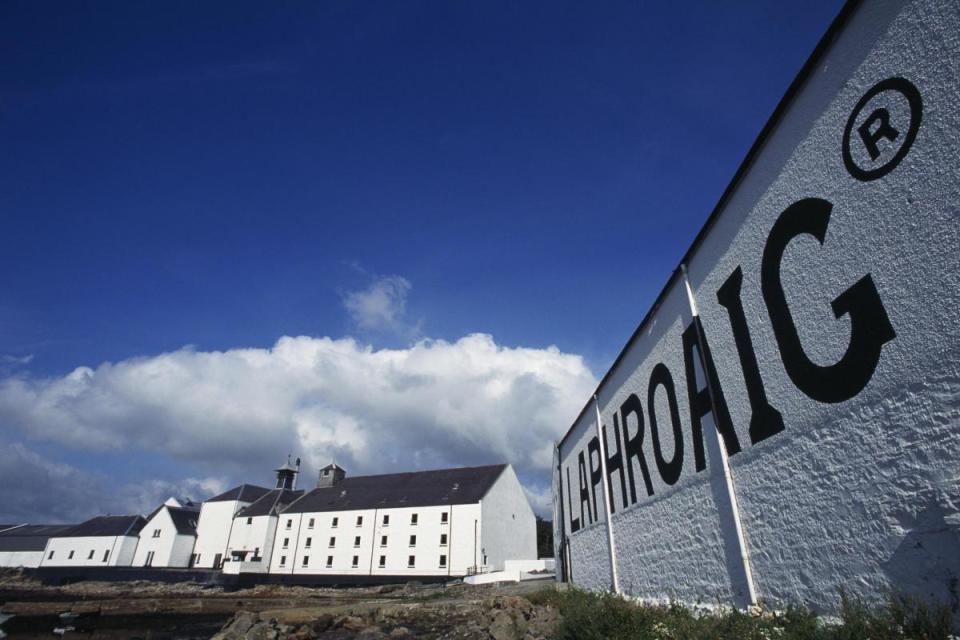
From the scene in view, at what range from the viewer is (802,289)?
5.52 m

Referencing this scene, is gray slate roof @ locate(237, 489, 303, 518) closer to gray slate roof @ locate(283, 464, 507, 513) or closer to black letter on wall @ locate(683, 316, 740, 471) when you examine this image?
gray slate roof @ locate(283, 464, 507, 513)

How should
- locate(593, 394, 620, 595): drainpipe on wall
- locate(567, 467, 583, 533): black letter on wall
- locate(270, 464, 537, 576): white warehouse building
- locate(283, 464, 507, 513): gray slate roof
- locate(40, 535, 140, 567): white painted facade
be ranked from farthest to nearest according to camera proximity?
1. locate(40, 535, 140, 567): white painted facade
2. locate(283, 464, 507, 513): gray slate roof
3. locate(270, 464, 537, 576): white warehouse building
4. locate(567, 467, 583, 533): black letter on wall
5. locate(593, 394, 620, 595): drainpipe on wall

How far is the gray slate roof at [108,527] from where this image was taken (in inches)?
2042

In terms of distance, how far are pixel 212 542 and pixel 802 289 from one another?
54711 mm

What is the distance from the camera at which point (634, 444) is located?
424 inches

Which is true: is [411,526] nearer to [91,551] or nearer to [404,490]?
[404,490]

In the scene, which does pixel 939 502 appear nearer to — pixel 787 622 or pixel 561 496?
pixel 787 622

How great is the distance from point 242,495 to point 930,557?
53.5 metres

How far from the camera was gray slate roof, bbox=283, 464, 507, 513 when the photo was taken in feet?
127

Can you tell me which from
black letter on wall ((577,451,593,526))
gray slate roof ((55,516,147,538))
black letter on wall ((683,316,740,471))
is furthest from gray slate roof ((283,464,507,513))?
black letter on wall ((683,316,740,471))

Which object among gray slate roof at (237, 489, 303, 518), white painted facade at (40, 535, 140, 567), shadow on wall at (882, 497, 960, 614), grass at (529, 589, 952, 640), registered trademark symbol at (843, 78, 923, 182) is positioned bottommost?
grass at (529, 589, 952, 640)

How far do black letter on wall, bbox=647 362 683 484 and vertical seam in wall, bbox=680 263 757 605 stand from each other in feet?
3.96

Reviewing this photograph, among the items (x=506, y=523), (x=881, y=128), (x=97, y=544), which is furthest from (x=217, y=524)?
(x=881, y=128)

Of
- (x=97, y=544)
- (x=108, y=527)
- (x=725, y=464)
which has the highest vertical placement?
(x=108, y=527)
